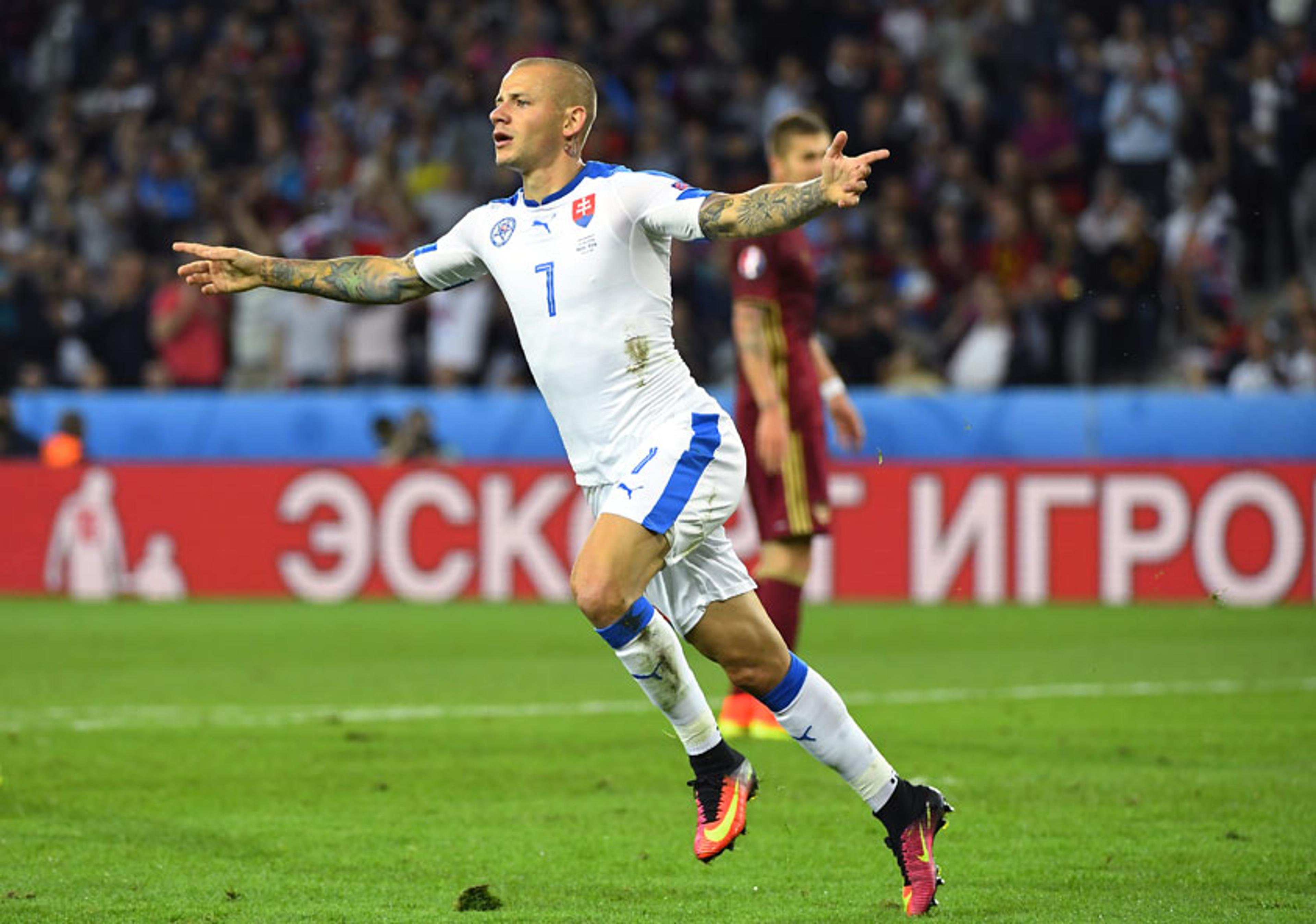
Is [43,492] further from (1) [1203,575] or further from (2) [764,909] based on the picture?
(2) [764,909]

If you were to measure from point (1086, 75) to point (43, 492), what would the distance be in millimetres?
A: 9398

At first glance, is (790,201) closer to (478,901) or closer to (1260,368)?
(478,901)

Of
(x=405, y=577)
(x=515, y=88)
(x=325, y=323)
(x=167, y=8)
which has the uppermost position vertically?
(x=167, y=8)

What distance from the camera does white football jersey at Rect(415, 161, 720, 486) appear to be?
579 cm

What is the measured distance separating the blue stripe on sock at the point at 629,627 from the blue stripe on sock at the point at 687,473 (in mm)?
247

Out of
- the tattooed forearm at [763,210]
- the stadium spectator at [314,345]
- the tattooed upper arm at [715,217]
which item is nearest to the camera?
the tattooed forearm at [763,210]

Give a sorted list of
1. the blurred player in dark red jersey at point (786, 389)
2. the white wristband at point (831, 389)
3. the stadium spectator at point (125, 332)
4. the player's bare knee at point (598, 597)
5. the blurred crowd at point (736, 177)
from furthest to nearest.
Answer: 1. the stadium spectator at point (125, 332)
2. the blurred crowd at point (736, 177)
3. the white wristband at point (831, 389)
4. the blurred player in dark red jersey at point (786, 389)
5. the player's bare knee at point (598, 597)

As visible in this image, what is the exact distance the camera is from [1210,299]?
1642 centimetres

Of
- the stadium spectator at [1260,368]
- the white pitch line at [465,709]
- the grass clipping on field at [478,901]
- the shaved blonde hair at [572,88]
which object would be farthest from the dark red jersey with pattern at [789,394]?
the stadium spectator at [1260,368]

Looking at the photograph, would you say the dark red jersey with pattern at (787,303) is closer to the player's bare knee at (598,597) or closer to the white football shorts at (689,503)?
the white football shorts at (689,503)

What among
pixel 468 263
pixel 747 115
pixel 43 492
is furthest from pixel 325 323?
pixel 468 263

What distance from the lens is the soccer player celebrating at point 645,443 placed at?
5637 mm

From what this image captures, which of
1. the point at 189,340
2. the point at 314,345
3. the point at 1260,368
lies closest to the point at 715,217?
the point at 1260,368

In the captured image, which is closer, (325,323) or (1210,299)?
(1210,299)
